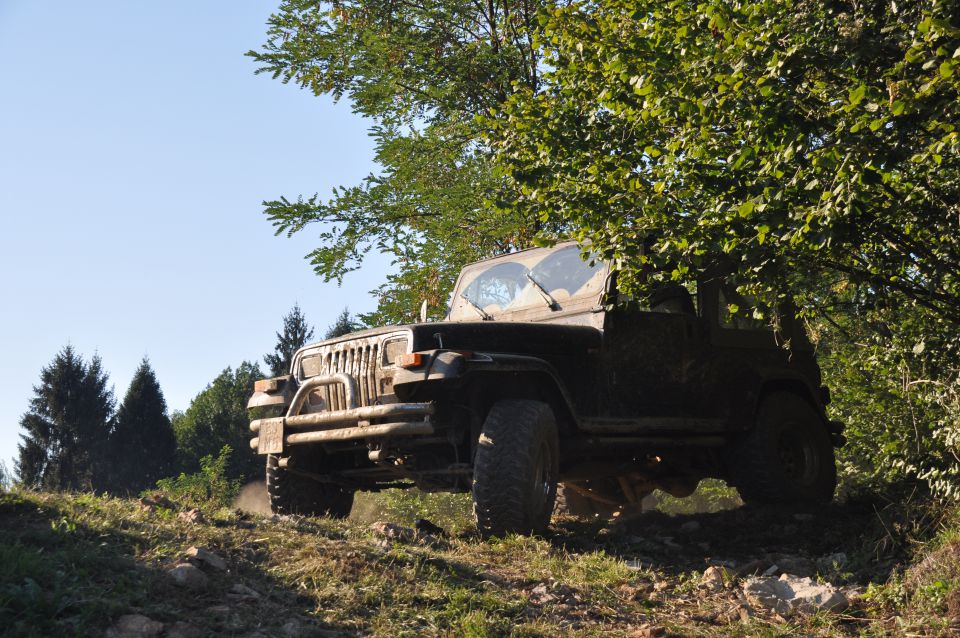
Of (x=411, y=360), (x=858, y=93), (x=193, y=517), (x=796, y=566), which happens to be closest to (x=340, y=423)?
(x=411, y=360)

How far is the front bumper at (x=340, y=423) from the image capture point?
5.90 metres

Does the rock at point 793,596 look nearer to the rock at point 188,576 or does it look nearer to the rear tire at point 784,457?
the rock at point 188,576

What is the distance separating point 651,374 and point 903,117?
8.68 feet

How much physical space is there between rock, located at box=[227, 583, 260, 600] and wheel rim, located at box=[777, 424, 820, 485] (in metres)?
5.76

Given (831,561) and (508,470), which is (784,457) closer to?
(831,561)

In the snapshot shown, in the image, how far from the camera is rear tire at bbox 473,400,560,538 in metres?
5.83

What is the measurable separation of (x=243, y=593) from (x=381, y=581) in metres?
0.67

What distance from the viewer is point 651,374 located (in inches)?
290

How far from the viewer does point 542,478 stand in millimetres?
6270

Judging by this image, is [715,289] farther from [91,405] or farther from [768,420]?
[91,405]

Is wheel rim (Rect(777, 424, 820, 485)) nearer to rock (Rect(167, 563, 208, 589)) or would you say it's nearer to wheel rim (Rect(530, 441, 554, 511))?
wheel rim (Rect(530, 441, 554, 511))

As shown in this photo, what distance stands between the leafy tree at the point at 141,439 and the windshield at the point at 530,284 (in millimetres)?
38086

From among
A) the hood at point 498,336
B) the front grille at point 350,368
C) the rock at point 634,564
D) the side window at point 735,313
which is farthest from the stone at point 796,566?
the front grille at point 350,368

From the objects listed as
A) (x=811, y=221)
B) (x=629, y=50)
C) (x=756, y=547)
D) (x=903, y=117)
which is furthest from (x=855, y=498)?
(x=629, y=50)
